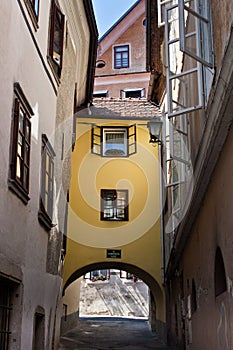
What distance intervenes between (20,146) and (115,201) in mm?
9990

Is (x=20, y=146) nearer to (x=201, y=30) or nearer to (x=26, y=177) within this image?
(x=26, y=177)

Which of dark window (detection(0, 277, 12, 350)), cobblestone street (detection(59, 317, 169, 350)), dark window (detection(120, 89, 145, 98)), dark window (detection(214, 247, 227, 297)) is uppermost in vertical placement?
dark window (detection(120, 89, 145, 98))

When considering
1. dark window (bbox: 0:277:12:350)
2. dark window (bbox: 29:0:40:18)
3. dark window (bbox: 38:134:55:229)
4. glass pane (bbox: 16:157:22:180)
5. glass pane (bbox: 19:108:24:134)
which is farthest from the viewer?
dark window (bbox: 38:134:55:229)

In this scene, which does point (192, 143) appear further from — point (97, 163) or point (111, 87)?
point (111, 87)

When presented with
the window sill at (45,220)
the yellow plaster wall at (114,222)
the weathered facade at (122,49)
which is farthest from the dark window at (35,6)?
the weathered facade at (122,49)

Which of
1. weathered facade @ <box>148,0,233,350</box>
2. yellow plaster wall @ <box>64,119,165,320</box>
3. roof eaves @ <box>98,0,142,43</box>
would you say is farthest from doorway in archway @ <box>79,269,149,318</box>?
weathered facade @ <box>148,0,233,350</box>

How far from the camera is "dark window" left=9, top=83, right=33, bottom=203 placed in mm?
7371

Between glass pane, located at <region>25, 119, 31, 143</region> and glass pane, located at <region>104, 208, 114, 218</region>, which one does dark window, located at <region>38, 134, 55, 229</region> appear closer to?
glass pane, located at <region>25, 119, 31, 143</region>

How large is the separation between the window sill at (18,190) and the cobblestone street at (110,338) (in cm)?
716

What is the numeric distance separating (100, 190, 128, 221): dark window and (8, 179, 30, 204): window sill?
945cm

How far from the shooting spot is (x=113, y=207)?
17594mm

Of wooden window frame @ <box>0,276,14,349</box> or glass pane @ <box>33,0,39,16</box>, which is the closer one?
wooden window frame @ <box>0,276,14,349</box>

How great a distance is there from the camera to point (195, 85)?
7762mm

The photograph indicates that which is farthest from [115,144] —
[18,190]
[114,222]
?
[18,190]
